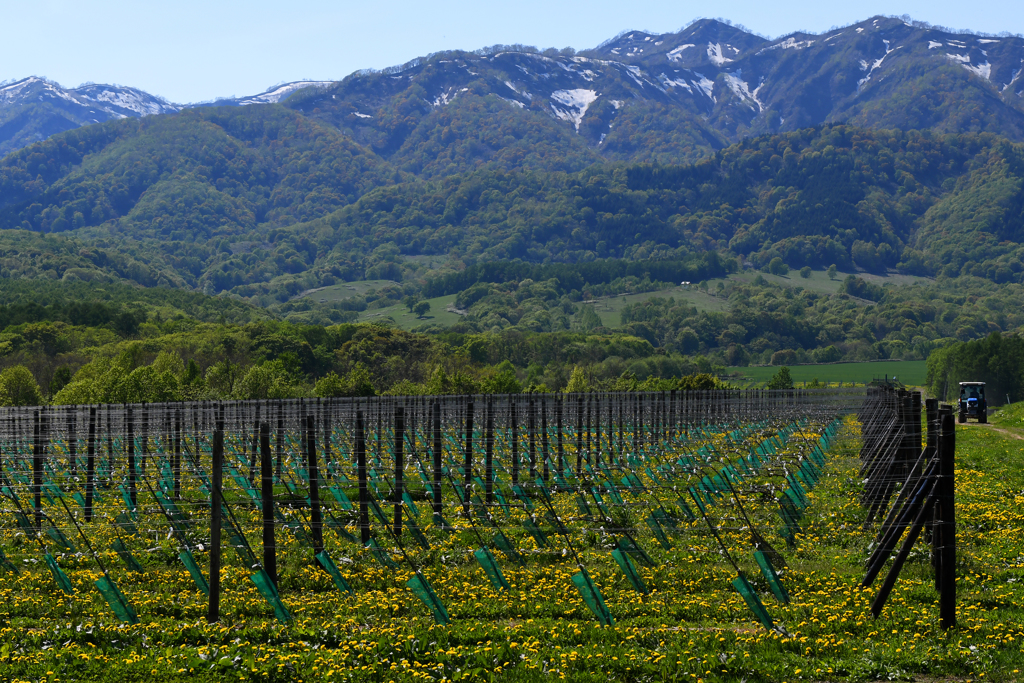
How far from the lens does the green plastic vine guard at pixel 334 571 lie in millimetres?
12438

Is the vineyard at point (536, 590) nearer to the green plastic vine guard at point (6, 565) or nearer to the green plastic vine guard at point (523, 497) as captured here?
the green plastic vine guard at point (6, 565)

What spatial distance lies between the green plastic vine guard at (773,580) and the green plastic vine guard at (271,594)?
5657 millimetres

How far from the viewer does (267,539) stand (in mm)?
12461

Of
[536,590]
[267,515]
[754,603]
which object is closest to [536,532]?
[536,590]

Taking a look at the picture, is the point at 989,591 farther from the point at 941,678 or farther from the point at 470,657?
the point at 470,657

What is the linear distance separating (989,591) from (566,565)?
5497 mm

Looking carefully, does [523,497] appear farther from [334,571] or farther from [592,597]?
[592,597]

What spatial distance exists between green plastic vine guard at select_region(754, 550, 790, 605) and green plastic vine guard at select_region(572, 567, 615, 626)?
2.01 metres

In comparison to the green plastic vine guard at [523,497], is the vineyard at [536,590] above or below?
above

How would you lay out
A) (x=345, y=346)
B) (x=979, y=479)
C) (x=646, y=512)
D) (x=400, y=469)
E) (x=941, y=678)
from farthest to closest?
(x=345, y=346) < (x=979, y=479) < (x=646, y=512) < (x=400, y=469) < (x=941, y=678)

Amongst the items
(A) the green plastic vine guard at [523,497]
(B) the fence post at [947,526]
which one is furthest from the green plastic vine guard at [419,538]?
(B) the fence post at [947,526]

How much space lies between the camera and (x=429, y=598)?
1146 cm

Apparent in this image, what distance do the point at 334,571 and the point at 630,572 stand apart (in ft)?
12.6

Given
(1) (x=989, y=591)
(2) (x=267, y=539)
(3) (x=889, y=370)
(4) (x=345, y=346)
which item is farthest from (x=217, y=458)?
(3) (x=889, y=370)
